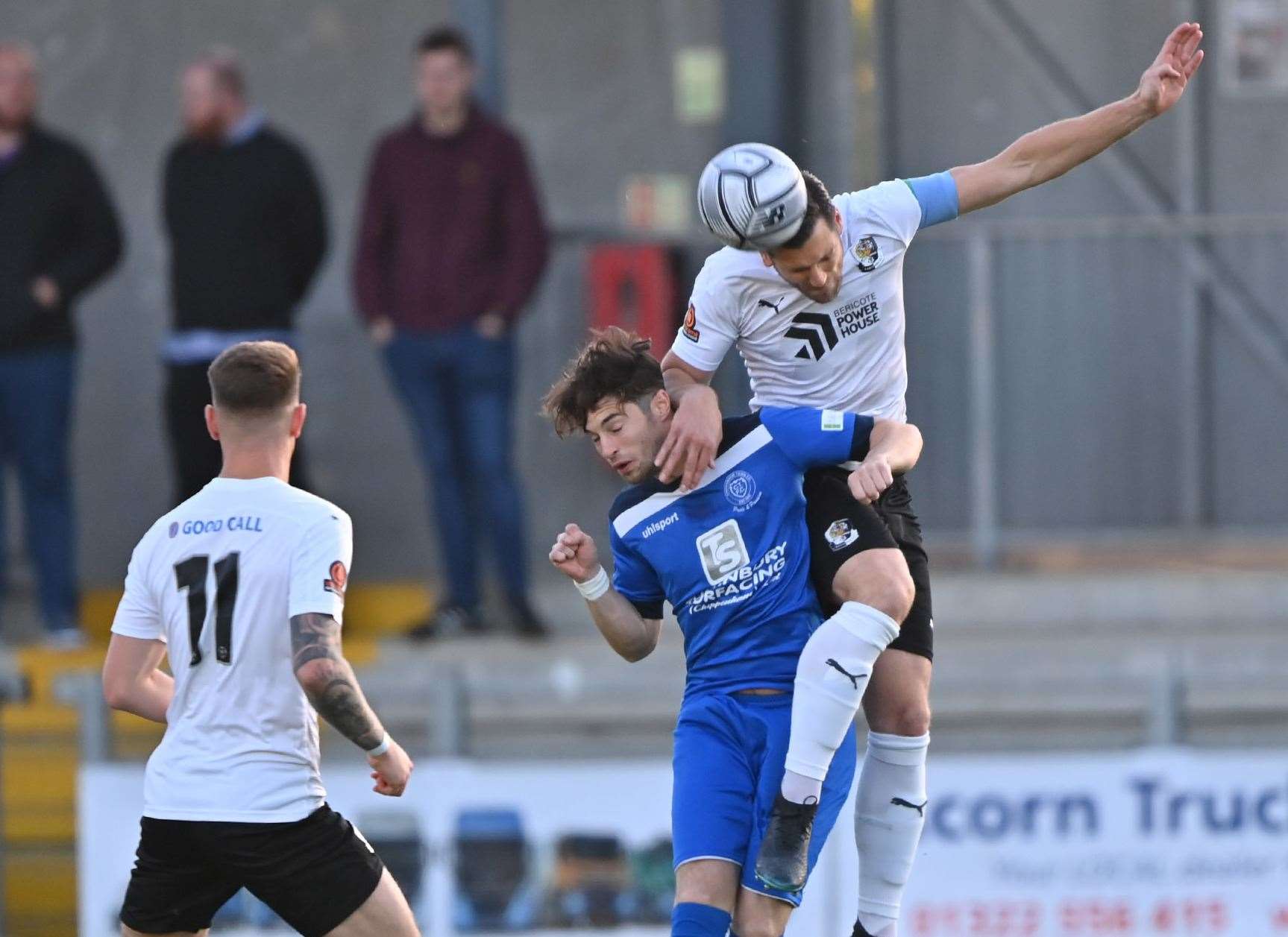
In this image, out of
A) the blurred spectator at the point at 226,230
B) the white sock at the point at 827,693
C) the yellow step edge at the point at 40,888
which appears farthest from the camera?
the blurred spectator at the point at 226,230

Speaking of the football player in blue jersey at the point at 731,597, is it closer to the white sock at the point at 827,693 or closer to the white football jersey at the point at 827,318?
the white sock at the point at 827,693

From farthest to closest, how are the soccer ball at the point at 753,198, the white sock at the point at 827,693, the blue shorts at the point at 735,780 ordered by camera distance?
the blue shorts at the point at 735,780 → the white sock at the point at 827,693 → the soccer ball at the point at 753,198

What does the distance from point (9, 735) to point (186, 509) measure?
4.36 meters

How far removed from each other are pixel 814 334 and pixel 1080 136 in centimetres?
80

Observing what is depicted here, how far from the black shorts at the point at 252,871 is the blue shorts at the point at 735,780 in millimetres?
875

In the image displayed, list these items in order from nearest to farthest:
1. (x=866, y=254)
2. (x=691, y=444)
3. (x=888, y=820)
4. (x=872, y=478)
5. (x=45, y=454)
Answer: (x=872, y=478) < (x=691, y=444) < (x=866, y=254) < (x=888, y=820) < (x=45, y=454)

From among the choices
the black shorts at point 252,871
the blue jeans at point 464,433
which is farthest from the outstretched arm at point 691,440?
the blue jeans at point 464,433

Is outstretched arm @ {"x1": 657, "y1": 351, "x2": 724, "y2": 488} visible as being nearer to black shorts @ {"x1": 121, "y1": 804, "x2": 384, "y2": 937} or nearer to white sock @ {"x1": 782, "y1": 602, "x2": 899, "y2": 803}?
white sock @ {"x1": 782, "y1": 602, "x2": 899, "y2": 803}

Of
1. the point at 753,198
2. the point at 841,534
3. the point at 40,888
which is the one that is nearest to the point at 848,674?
the point at 841,534

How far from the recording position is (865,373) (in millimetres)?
5551

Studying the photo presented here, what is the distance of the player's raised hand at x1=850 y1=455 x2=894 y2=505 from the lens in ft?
16.5

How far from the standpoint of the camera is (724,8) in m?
11.2

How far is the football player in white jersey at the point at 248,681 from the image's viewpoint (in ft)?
17.3

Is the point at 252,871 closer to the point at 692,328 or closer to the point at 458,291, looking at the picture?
the point at 692,328
